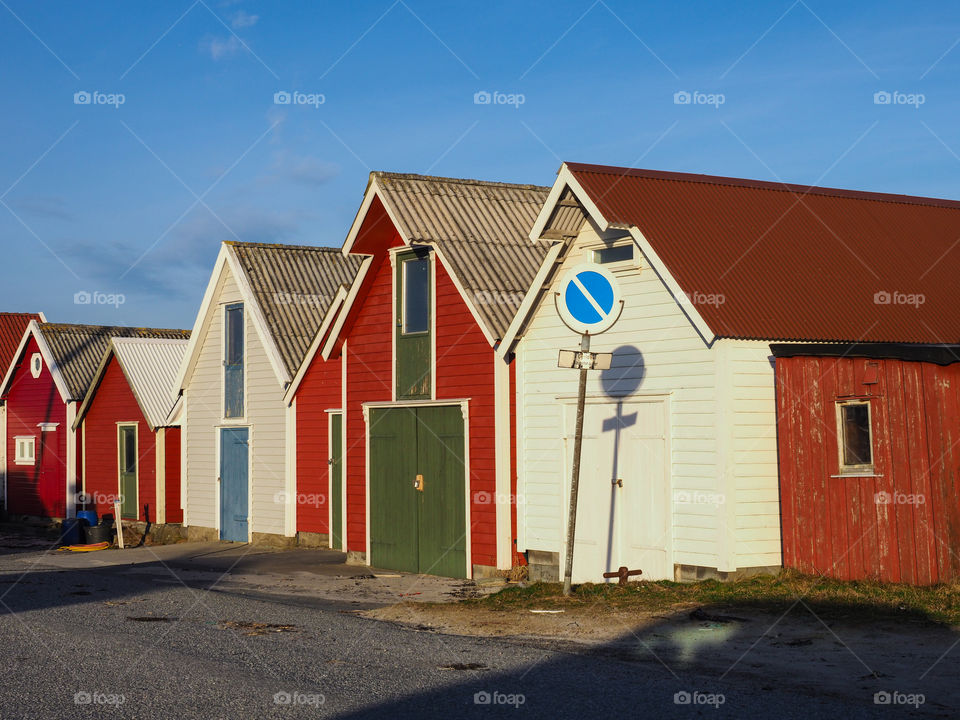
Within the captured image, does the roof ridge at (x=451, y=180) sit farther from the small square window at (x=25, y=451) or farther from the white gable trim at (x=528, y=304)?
the small square window at (x=25, y=451)

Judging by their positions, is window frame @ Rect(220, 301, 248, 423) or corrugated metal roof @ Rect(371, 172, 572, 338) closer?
corrugated metal roof @ Rect(371, 172, 572, 338)

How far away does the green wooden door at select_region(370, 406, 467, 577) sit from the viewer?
17.7m

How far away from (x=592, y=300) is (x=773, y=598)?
12.5 feet

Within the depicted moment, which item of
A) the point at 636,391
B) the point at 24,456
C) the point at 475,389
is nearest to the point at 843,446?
the point at 636,391

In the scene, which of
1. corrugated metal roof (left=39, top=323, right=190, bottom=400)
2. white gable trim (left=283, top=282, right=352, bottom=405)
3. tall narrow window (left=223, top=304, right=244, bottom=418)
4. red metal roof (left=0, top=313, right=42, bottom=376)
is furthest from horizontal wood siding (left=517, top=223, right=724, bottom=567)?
red metal roof (left=0, top=313, right=42, bottom=376)

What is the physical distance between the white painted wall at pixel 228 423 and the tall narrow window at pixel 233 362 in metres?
0.18

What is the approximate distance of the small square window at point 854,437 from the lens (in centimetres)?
1291

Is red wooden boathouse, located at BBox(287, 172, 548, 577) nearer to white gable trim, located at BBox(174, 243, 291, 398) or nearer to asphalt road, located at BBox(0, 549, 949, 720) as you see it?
white gable trim, located at BBox(174, 243, 291, 398)

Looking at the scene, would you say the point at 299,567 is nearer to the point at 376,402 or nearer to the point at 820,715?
the point at 376,402

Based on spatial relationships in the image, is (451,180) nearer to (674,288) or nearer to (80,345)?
(674,288)

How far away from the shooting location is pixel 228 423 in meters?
25.8

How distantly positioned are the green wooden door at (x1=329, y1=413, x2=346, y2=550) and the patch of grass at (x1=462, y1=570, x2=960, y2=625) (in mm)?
8163

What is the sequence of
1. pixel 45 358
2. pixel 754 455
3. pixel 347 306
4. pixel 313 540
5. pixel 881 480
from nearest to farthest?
pixel 881 480 < pixel 754 455 < pixel 347 306 < pixel 313 540 < pixel 45 358

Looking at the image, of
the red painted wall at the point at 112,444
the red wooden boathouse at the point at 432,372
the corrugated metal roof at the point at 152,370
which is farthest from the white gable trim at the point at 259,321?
the red painted wall at the point at 112,444
